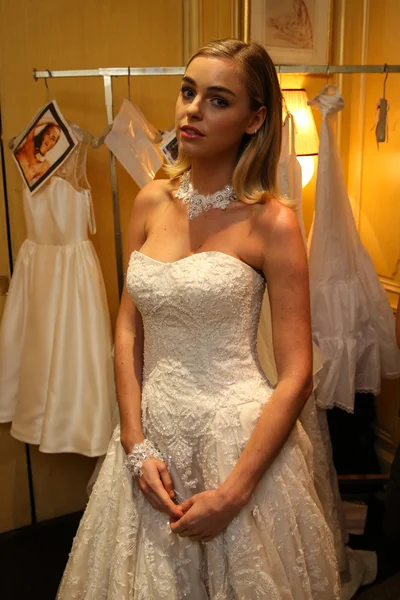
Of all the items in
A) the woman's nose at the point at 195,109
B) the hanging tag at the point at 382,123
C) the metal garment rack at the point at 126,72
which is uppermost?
the metal garment rack at the point at 126,72

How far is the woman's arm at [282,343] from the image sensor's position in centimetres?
118

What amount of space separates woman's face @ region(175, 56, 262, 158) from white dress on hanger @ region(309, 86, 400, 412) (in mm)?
788

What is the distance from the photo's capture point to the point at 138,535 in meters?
1.21

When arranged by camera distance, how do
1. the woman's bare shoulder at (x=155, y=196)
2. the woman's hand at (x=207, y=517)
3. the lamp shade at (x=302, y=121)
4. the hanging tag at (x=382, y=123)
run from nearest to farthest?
1. the woman's hand at (x=207, y=517)
2. the woman's bare shoulder at (x=155, y=196)
3. the hanging tag at (x=382, y=123)
4. the lamp shade at (x=302, y=121)

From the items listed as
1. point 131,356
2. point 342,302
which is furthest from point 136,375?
point 342,302

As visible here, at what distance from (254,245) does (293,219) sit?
0.10 meters

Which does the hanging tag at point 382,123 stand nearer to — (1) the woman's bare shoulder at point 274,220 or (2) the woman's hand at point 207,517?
(1) the woman's bare shoulder at point 274,220

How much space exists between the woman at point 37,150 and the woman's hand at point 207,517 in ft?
4.06

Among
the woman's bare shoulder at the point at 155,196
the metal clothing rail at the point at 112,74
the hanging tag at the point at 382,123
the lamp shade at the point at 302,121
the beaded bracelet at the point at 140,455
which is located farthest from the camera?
the lamp shade at the point at 302,121

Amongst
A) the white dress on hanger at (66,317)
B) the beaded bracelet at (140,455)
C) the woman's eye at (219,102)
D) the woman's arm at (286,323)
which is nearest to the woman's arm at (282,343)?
the woman's arm at (286,323)

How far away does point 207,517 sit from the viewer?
1.13m

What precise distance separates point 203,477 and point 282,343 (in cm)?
33

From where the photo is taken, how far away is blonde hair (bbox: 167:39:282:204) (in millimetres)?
1227

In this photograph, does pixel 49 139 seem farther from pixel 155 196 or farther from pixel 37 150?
pixel 155 196
